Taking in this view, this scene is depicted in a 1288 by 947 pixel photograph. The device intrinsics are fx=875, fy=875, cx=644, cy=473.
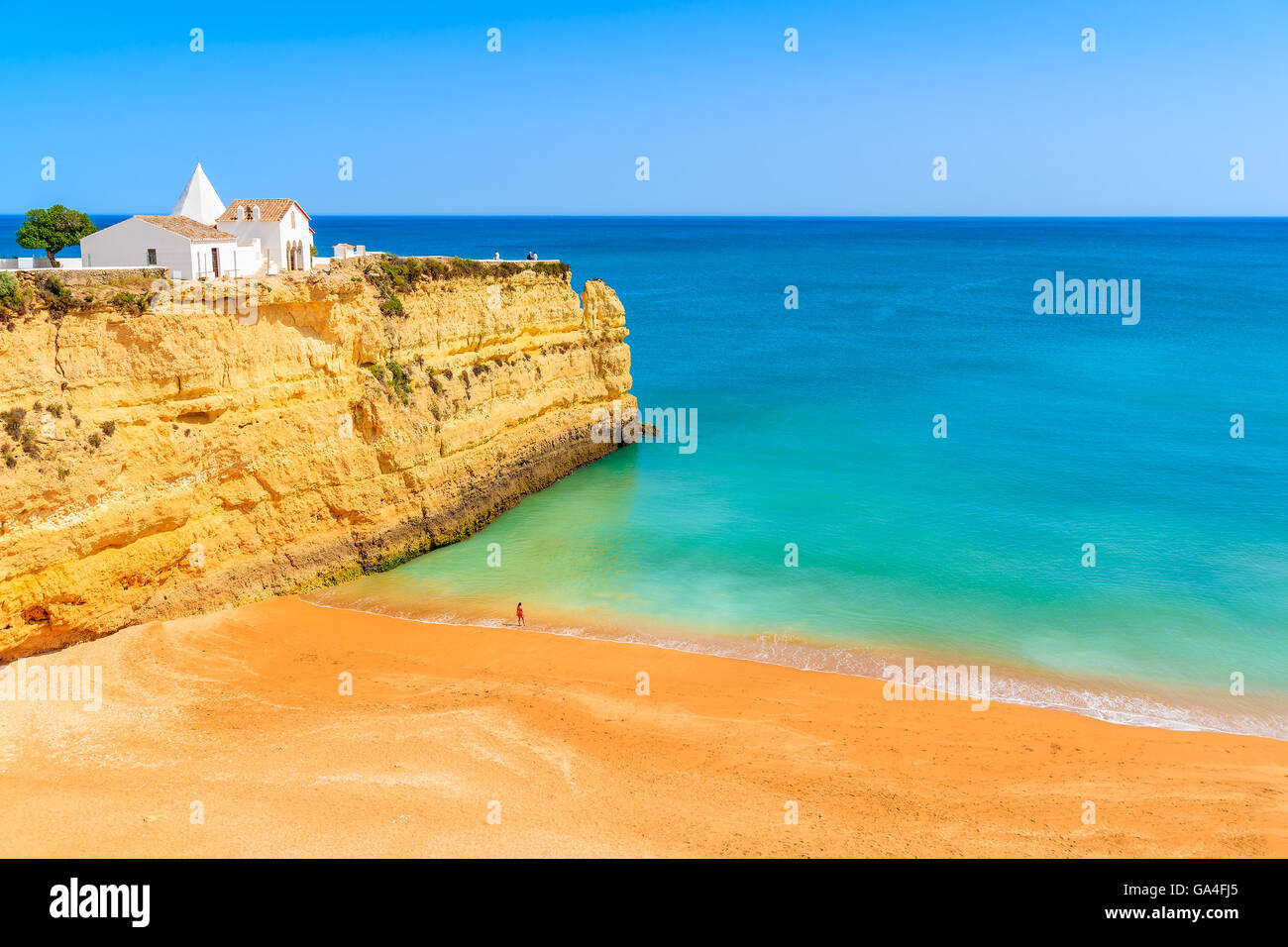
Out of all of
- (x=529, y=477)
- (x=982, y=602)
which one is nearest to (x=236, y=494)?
(x=529, y=477)

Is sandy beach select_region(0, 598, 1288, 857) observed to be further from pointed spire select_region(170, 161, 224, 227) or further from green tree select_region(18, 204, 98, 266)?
pointed spire select_region(170, 161, 224, 227)

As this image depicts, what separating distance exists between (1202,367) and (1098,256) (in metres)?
80.7

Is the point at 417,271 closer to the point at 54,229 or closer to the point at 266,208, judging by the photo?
the point at 266,208

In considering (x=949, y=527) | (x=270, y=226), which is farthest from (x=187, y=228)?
(x=949, y=527)

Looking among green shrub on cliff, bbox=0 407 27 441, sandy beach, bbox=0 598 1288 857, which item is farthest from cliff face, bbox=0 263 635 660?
sandy beach, bbox=0 598 1288 857

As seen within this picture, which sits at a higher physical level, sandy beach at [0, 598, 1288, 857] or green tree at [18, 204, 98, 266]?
green tree at [18, 204, 98, 266]

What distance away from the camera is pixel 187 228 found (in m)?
20.5

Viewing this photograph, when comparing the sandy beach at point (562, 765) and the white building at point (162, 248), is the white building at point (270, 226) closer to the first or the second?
the white building at point (162, 248)

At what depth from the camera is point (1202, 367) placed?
1820 inches

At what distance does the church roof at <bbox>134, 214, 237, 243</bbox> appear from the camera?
65.2 ft

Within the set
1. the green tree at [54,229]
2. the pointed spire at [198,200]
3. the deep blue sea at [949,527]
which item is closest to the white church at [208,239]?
the pointed spire at [198,200]

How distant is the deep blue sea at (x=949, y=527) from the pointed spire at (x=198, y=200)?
11505mm

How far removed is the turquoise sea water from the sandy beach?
1589 millimetres

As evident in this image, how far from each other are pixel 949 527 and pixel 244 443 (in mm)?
18865
